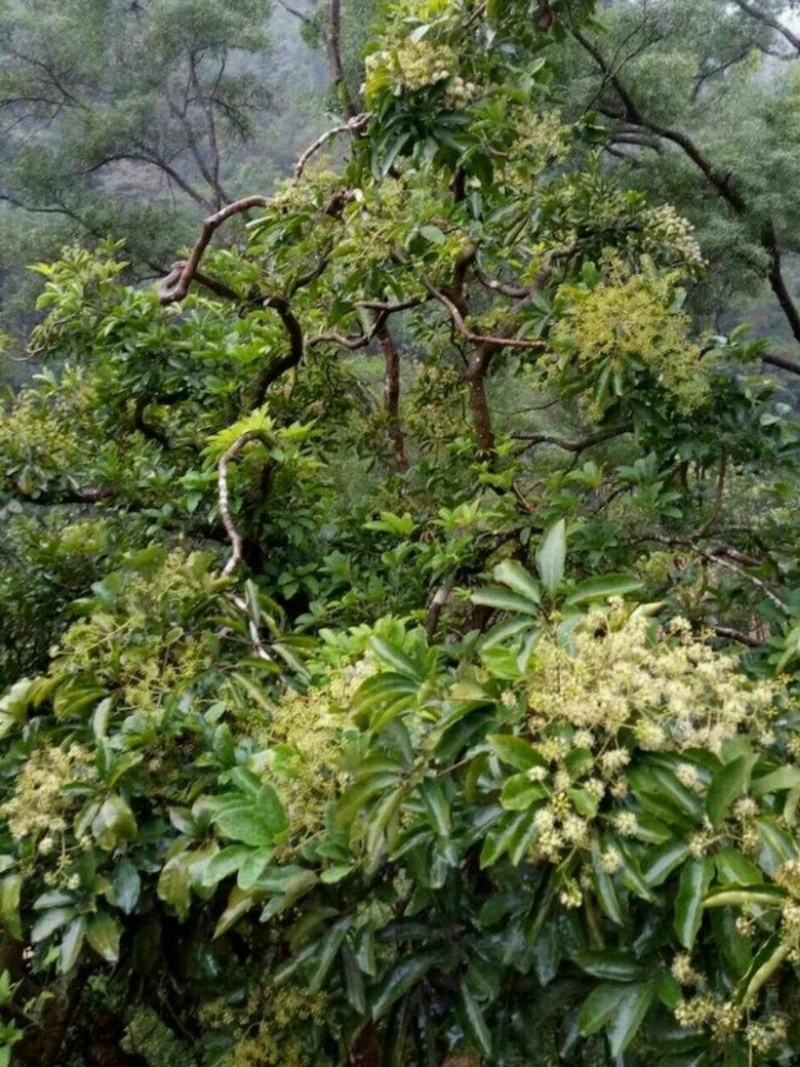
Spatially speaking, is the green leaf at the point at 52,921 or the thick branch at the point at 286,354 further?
the thick branch at the point at 286,354

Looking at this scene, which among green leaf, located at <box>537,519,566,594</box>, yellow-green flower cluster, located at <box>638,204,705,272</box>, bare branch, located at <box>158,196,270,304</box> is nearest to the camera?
green leaf, located at <box>537,519,566,594</box>

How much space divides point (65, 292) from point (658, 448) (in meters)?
1.33

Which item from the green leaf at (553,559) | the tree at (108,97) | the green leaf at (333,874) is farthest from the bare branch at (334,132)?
the tree at (108,97)

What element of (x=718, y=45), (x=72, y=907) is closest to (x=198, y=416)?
(x=72, y=907)

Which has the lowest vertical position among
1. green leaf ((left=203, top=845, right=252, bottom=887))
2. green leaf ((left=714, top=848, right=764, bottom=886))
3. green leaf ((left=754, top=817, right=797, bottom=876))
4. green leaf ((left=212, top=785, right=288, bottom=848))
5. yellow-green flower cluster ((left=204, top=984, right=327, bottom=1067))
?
yellow-green flower cluster ((left=204, top=984, right=327, bottom=1067))

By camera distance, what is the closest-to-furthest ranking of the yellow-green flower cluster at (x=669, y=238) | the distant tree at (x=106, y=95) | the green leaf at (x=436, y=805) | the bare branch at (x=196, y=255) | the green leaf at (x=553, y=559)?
1. the green leaf at (x=436, y=805)
2. the green leaf at (x=553, y=559)
3. the bare branch at (x=196, y=255)
4. the yellow-green flower cluster at (x=669, y=238)
5. the distant tree at (x=106, y=95)

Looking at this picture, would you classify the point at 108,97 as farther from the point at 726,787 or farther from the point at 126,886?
→ the point at 726,787

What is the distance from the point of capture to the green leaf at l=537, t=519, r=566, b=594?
2.57ft

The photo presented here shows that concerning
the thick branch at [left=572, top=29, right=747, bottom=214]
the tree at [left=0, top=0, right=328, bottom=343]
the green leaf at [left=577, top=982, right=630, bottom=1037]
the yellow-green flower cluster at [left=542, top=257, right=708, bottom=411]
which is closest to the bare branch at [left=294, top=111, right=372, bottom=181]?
the yellow-green flower cluster at [left=542, top=257, right=708, bottom=411]

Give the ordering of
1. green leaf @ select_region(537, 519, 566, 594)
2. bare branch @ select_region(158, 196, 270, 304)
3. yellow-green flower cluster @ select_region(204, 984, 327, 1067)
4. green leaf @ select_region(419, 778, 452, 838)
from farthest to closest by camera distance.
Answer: bare branch @ select_region(158, 196, 270, 304) < yellow-green flower cluster @ select_region(204, 984, 327, 1067) < green leaf @ select_region(537, 519, 566, 594) < green leaf @ select_region(419, 778, 452, 838)

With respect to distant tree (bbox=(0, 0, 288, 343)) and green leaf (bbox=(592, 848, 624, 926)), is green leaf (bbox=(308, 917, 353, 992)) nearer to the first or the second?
green leaf (bbox=(592, 848, 624, 926))

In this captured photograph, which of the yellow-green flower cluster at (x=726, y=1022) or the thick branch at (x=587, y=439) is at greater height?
the yellow-green flower cluster at (x=726, y=1022)

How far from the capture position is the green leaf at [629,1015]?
0.61 meters

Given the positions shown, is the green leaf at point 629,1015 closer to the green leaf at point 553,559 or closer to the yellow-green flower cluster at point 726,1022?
the yellow-green flower cluster at point 726,1022
